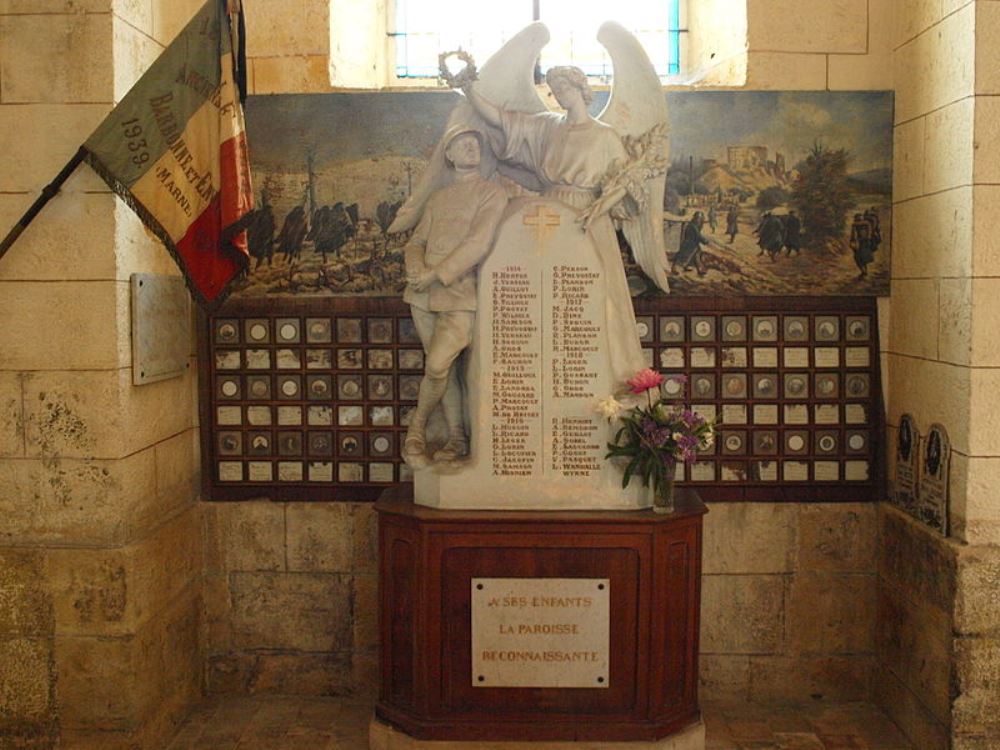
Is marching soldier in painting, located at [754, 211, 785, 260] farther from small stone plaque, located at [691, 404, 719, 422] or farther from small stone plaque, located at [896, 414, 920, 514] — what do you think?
small stone plaque, located at [896, 414, 920, 514]

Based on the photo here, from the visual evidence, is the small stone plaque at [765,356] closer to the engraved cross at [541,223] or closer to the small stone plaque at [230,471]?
the engraved cross at [541,223]

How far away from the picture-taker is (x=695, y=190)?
17.9 feet

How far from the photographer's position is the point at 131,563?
15.5 ft

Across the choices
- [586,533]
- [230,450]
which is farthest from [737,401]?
[230,450]

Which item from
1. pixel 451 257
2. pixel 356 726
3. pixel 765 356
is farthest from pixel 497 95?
pixel 356 726

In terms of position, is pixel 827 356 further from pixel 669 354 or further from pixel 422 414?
pixel 422 414

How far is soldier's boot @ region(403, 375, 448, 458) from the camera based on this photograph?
4.89 meters

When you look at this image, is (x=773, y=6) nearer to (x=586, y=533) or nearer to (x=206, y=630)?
(x=586, y=533)

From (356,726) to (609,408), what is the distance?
2.01m

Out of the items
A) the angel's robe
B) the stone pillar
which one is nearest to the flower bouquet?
the angel's robe

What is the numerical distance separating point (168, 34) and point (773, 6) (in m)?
2.87

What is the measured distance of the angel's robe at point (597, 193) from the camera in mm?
4773

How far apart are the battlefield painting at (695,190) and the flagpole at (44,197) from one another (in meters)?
1.15

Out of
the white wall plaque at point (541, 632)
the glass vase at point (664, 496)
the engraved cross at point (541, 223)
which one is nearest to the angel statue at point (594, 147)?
the engraved cross at point (541, 223)
